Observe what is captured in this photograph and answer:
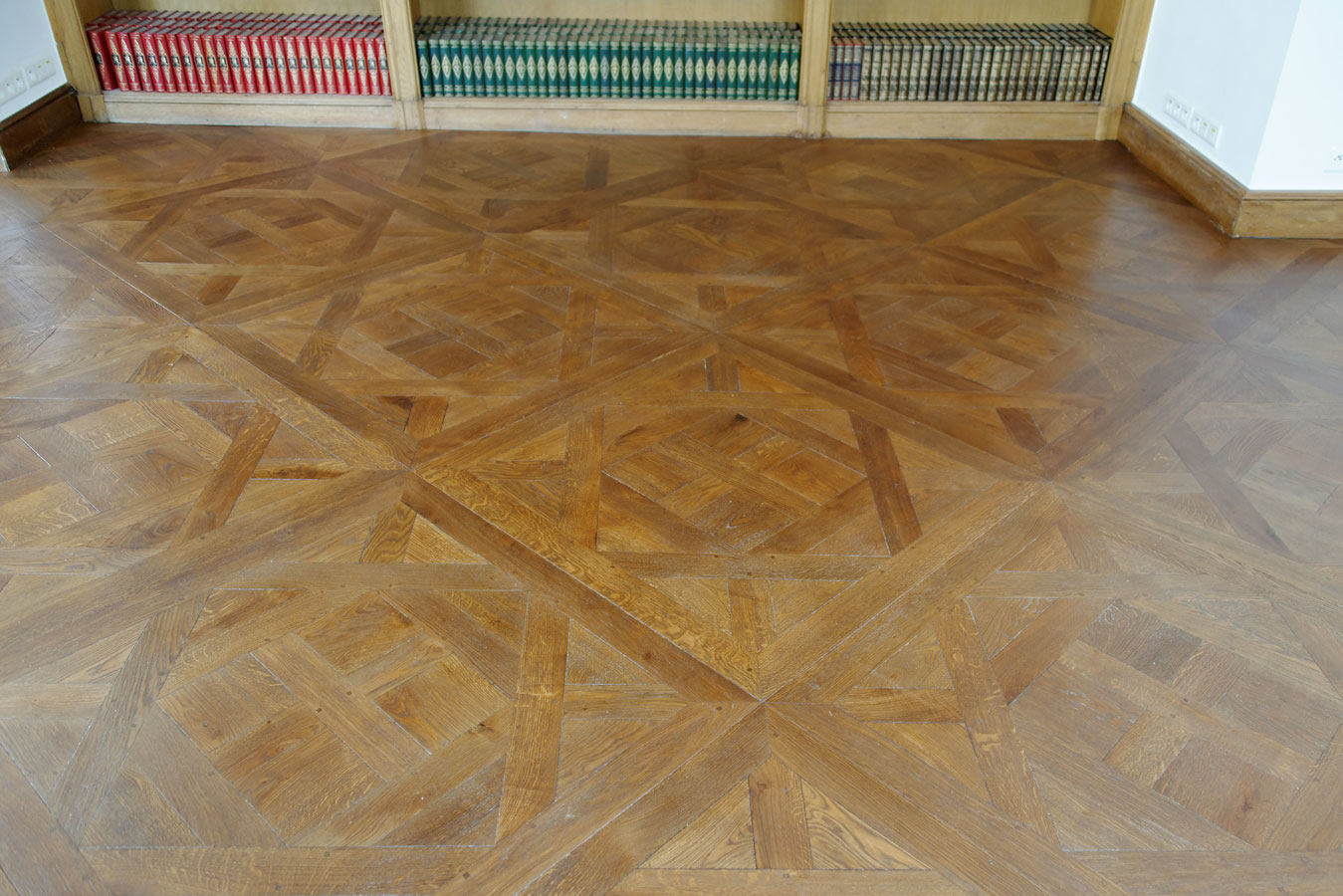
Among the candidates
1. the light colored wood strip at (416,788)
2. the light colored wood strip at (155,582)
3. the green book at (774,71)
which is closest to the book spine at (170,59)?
the green book at (774,71)

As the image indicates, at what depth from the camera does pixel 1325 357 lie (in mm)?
2596

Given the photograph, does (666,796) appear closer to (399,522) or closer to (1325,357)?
(399,522)

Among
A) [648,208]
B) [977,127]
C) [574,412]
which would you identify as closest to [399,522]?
[574,412]

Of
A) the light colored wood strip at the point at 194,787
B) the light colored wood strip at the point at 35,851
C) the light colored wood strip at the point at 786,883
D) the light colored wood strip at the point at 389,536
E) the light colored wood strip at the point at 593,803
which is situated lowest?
the light colored wood strip at the point at 786,883

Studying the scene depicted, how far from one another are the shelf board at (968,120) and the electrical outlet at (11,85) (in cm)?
308

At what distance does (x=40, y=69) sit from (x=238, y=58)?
0.73m

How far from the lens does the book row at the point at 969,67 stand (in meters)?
4.04

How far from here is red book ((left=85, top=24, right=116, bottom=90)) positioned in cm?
407

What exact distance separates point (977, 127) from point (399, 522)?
312 centimetres

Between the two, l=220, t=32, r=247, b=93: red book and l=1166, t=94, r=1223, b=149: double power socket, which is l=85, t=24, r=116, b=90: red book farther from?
l=1166, t=94, r=1223, b=149: double power socket

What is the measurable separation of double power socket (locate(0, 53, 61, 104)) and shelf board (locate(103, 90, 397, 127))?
205 mm

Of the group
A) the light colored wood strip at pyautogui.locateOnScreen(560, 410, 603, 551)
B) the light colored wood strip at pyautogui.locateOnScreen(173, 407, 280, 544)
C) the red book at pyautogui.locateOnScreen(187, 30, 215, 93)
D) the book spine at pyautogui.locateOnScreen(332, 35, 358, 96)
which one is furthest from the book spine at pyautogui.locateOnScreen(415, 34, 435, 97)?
the light colored wood strip at pyautogui.locateOnScreen(560, 410, 603, 551)

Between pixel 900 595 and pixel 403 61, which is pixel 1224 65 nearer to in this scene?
pixel 900 595

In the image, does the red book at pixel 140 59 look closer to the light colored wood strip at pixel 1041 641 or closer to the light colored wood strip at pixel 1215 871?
the light colored wood strip at pixel 1041 641
